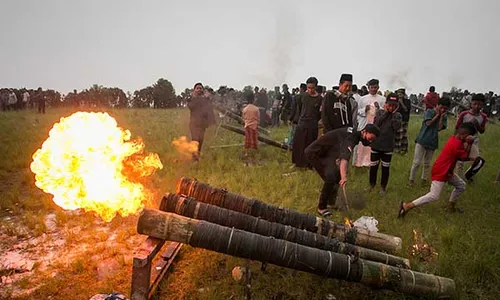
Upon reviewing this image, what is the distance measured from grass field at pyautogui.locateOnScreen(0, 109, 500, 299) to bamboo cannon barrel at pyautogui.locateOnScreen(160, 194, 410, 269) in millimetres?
463

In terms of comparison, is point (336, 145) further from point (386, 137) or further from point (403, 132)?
point (403, 132)

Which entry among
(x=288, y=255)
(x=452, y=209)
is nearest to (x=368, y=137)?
(x=452, y=209)

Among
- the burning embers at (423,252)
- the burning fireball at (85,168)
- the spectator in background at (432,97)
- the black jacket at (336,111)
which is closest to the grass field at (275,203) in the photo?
the burning embers at (423,252)

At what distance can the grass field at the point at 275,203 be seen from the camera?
404 cm

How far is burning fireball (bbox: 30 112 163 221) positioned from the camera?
472 cm

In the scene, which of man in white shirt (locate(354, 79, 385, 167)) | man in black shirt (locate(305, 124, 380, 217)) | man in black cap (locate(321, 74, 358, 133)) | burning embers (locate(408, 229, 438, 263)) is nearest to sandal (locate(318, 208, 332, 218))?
man in black shirt (locate(305, 124, 380, 217))

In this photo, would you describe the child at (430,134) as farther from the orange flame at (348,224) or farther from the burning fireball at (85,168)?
the burning fireball at (85,168)

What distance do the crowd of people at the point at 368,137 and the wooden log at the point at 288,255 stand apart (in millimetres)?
2036

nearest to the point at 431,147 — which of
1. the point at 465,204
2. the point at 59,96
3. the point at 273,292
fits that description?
the point at 465,204

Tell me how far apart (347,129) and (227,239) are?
340 centimetres

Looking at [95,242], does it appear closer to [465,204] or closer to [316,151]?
[316,151]

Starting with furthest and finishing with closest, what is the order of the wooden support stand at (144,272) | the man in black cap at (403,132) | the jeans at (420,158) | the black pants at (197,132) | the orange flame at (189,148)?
the man in black cap at (403,132) < the orange flame at (189,148) < the black pants at (197,132) < the jeans at (420,158) < the wooden support stand at (144,272)

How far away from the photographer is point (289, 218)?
4750 millimetres

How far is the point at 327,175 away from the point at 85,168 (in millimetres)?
4181
